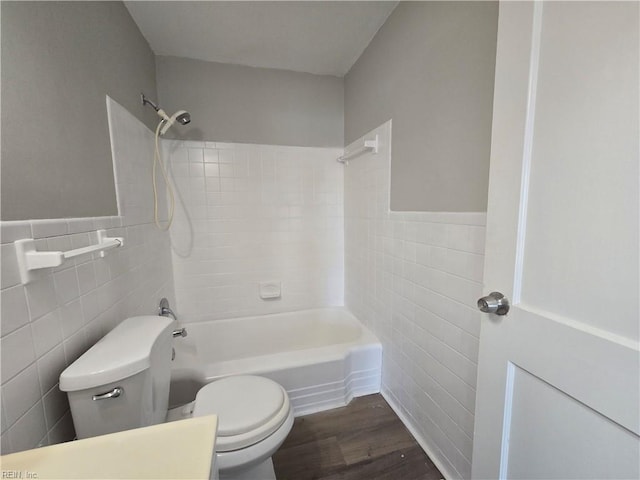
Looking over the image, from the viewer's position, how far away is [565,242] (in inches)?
22.9

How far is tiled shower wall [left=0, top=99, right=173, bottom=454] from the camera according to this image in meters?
0.64

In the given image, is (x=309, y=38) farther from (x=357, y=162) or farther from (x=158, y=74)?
(x=158, y=74)

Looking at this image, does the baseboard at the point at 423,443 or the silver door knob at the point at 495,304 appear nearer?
the silver door knob at the point at 495,304

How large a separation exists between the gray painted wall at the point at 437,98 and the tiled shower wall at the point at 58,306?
142 centimetres

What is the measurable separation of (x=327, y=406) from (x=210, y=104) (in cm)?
226

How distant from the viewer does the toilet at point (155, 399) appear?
76 cm

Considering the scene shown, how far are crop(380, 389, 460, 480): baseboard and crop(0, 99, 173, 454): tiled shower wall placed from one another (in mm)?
1502

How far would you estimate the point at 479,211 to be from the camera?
1017mm

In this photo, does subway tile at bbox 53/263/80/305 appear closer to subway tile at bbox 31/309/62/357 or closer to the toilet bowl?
subway tile at bbox 31/309/62/357

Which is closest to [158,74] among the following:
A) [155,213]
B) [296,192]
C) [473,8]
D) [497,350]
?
[155,213]

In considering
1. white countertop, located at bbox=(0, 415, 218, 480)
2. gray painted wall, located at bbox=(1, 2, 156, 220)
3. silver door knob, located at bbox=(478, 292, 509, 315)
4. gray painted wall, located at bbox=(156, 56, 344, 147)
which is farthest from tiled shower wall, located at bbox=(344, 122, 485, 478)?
gray painted wall, located at bbox=(1, 2, 156, 220)

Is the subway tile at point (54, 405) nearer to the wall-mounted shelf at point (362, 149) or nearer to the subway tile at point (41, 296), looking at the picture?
the subway tile at point (41, 296)

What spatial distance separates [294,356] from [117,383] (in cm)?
101

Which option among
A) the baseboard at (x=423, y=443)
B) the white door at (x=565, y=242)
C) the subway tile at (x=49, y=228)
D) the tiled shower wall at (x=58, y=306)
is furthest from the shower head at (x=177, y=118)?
the baseboard at (x=423, y=443)
